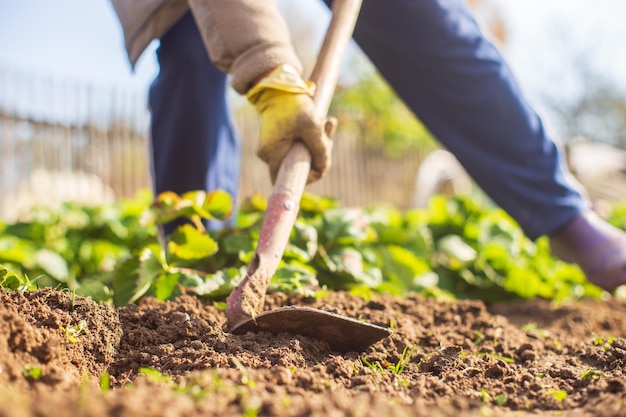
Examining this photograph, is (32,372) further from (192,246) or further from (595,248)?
(595,248)

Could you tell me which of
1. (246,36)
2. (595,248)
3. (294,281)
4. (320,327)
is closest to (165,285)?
(294,281)

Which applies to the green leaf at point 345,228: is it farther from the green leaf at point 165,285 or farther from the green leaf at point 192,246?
the green leaf at point 165,285

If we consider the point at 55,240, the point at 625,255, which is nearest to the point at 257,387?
the point at 625,255

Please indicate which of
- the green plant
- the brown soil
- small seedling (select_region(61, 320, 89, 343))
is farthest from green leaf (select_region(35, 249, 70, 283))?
small seedling (select_region(61, 320, 89, 343))

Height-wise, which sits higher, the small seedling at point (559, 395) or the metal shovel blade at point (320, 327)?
the small seedling at point (559, 395)

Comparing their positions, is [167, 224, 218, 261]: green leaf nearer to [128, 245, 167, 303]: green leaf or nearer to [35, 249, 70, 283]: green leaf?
[128, 245, 167, 303]: green leaf

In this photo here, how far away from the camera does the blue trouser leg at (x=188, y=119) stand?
239cm

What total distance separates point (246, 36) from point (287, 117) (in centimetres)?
27

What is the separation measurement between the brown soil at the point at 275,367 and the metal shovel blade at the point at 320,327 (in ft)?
0.09

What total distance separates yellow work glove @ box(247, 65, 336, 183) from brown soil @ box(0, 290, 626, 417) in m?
0.45

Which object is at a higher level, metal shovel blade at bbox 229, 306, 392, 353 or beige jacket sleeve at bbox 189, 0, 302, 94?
beige jacket sleeve at bbox 189, 0, 302, 94

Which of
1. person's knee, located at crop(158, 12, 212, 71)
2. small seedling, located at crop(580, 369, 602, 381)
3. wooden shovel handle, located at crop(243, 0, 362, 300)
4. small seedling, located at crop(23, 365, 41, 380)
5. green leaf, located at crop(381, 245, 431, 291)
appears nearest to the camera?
small seedling, located at crop(23, 365, 41, 380)

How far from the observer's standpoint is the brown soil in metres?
0.89

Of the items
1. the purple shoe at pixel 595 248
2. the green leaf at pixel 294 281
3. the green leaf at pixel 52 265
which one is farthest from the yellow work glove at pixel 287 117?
the green leaf at pixel 52 265
